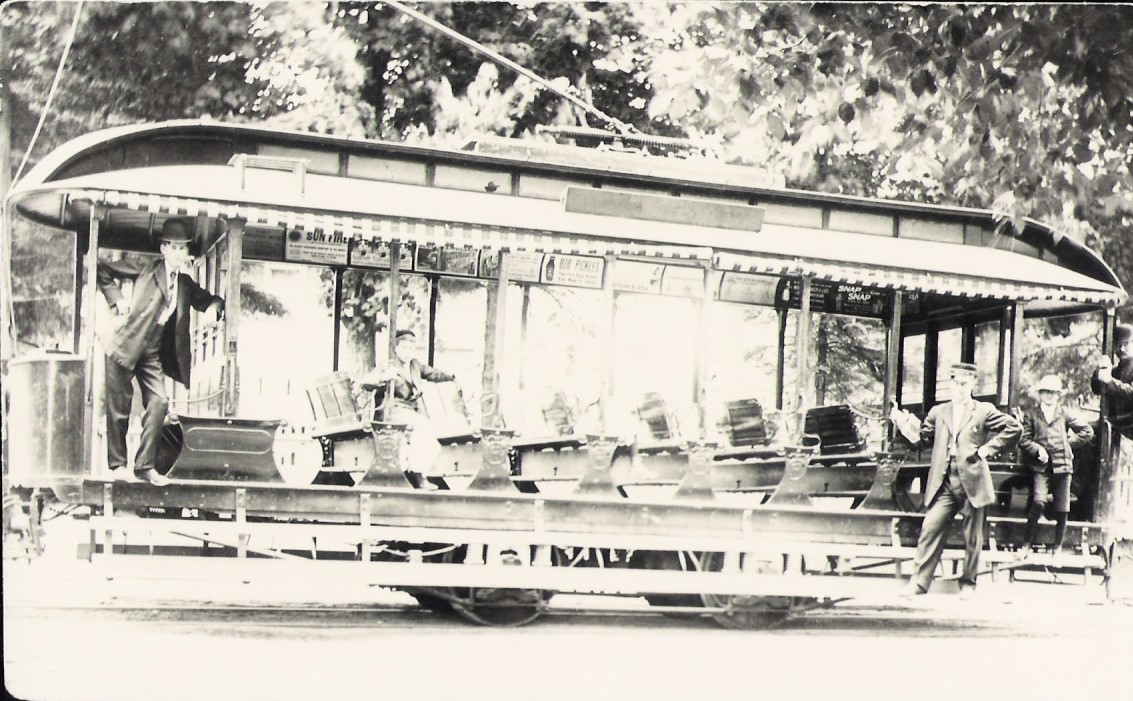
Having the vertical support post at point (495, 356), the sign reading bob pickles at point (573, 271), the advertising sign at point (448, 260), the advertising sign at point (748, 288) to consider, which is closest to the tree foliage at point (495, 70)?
the advertising sign at point (748, 288)

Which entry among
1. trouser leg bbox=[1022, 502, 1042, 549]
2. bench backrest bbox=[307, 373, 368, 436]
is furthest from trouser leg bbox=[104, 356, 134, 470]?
trouser leg bbox=[1022, 502, 1042, 549]

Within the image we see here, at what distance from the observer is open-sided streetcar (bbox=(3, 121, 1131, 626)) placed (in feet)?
29.6

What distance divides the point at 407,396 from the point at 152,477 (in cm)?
174

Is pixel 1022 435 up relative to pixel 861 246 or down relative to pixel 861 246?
down

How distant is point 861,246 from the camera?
35.9ft

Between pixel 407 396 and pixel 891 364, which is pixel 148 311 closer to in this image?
pixel 407 396

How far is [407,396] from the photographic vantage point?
970 centimetres

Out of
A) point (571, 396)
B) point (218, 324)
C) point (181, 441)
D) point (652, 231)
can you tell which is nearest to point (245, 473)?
point (181, 441)

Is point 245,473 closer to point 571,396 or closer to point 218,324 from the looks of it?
point 218,324

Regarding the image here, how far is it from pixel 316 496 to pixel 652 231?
2937 mm

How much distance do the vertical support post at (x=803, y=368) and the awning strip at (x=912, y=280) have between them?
0.17 m

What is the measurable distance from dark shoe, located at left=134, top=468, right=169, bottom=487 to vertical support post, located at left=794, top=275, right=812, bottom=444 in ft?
13.8

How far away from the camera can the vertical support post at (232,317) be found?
360 inches

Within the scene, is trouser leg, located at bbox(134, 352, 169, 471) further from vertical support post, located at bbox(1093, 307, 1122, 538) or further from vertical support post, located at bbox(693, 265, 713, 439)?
vertical support post, located at bbox(1093, 307, 1122, 538)
